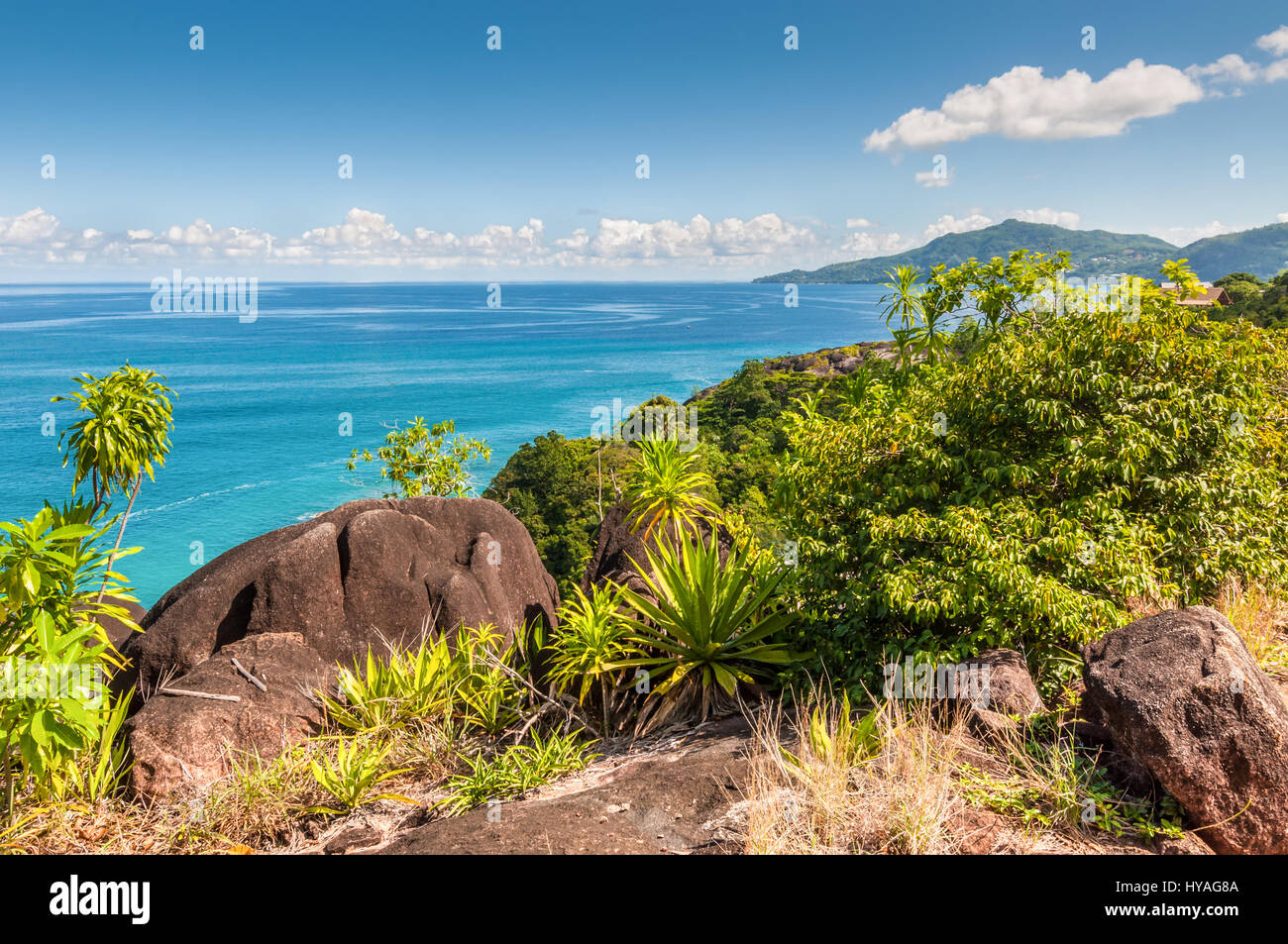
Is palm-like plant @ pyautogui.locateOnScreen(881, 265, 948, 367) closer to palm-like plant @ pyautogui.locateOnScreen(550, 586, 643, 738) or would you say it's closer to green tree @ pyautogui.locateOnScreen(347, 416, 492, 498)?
palm-like plant @ pyautogui.locateOnScreen(550, 586, 643, 738)

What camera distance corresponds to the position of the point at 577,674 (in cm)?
700

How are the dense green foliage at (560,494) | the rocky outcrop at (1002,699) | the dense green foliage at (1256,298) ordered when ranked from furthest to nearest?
the dense green foliage at (1256,298), the dense green foliage at (560,494), the rocky outcrop at (1002,699)

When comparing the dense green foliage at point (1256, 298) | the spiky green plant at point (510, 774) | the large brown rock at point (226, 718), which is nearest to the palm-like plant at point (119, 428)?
the large brown rock at point (226, 718)

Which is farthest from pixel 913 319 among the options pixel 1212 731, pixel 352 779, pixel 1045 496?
pixel 352 779

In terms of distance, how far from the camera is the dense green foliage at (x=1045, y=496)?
5.02m

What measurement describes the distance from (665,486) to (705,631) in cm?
303

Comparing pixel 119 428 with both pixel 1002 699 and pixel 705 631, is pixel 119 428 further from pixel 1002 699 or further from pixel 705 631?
pixel 1002 699

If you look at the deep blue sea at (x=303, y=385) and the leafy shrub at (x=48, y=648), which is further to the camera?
the deep blue sea at (x=303, y=385)

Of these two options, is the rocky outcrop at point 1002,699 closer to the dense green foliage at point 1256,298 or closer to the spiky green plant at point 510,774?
the spiky green plant at point 510,774

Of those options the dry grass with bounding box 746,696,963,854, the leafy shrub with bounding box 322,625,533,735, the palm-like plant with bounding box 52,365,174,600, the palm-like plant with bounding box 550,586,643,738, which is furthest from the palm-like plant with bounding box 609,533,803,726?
the palm-like plant with bounding box 52,365,174,600

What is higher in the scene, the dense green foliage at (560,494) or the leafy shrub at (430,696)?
the leafy shrub at (430,696)

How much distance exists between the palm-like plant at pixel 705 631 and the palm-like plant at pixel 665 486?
7.23 feet

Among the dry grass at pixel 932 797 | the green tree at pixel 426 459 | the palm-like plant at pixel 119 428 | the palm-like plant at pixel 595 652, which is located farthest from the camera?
the green tree at pixel 426 459

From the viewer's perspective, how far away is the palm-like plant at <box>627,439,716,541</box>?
Answer: 9289 mm
